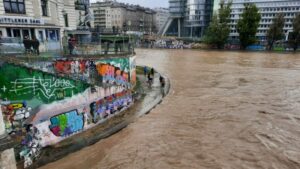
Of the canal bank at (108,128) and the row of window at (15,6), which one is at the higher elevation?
the row of window at (15,6)

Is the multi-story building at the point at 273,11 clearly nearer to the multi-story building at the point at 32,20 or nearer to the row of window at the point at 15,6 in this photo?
the multi-story building at the point at 32,20

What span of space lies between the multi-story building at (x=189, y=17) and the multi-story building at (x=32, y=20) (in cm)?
9718

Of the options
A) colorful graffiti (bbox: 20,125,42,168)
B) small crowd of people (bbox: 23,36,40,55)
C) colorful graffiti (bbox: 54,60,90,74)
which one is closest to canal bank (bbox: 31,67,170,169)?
colorful graffiti (bbox: 20,125,42,168)

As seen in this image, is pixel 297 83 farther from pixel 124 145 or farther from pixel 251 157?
pixel 124 145

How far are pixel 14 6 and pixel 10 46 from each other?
304 inches

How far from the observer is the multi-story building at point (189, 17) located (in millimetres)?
116188

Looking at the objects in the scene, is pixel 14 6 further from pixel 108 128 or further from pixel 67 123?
pixel 108 128

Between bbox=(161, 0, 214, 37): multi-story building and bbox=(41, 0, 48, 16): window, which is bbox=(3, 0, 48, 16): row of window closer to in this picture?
bbox=(41, 0, 48, 16): window

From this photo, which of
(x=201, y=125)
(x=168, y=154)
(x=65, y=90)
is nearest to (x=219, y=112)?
(x=201, y=125)

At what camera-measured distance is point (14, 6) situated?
70.2 ft

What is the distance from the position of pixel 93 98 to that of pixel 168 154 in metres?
7.52

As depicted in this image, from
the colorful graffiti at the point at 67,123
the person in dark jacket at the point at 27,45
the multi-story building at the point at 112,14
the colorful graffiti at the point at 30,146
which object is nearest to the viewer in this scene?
the colorful graffiti at the point at 30,146

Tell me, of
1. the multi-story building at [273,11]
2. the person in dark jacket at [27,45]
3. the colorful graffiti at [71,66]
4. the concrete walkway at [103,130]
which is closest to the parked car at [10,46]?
the person in dark jacket at [27,45]

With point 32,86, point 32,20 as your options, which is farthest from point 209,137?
point 32,20
